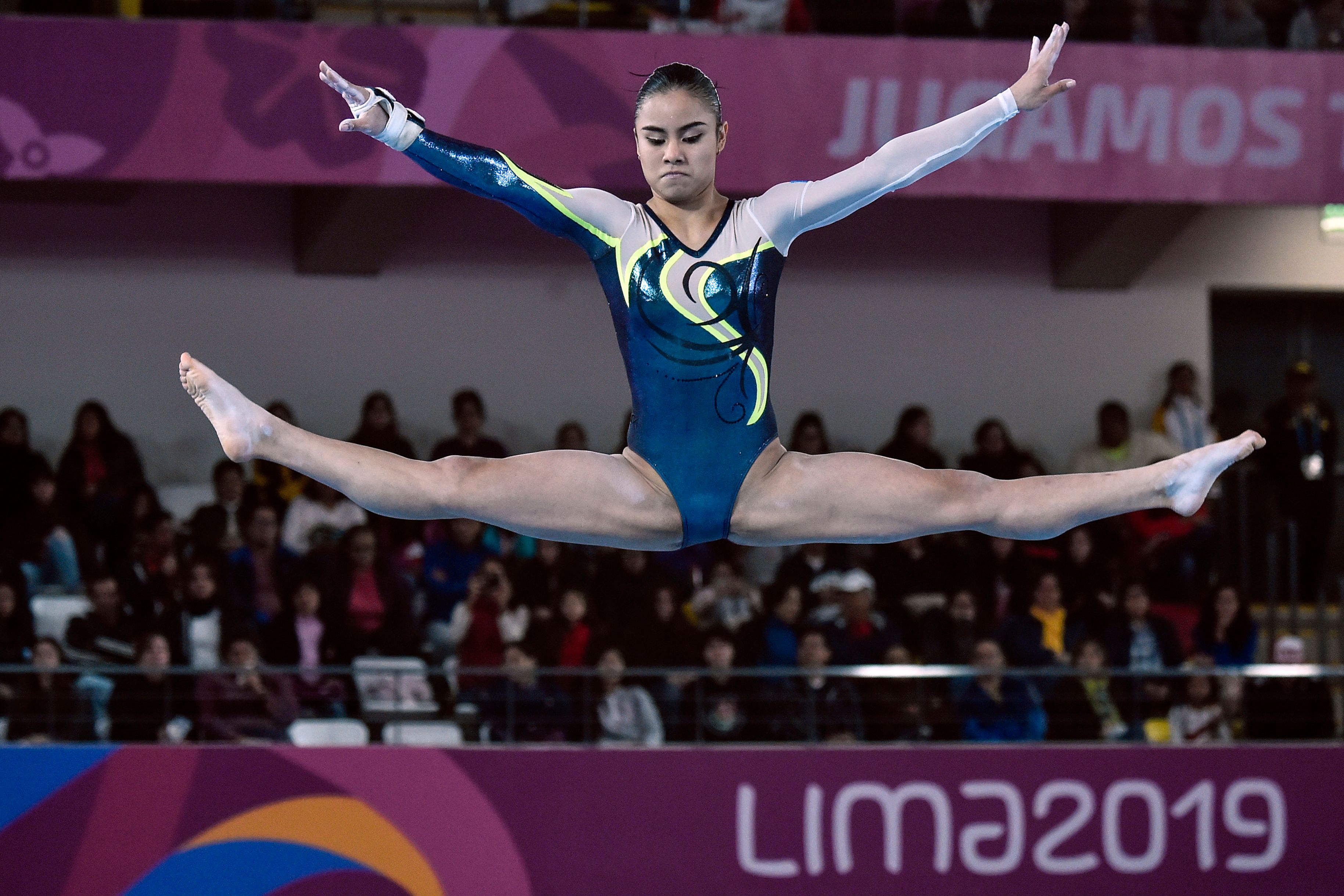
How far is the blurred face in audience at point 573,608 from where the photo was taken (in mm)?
8836

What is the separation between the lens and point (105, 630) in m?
8.41

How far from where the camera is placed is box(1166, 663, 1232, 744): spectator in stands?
28.0ft

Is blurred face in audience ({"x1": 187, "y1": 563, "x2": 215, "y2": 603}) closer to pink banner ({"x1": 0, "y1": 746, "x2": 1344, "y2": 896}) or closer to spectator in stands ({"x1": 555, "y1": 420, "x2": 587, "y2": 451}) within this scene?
pink banner ({"x1": 0, "y1": 746, "x2": 1344, "y2": 896})

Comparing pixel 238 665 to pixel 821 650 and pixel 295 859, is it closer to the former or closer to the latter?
pixel 295 859

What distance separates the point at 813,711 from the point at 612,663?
1.00 meters

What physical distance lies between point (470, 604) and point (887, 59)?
3.70 metres

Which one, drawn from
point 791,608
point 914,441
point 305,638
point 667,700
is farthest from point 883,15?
point 305,638

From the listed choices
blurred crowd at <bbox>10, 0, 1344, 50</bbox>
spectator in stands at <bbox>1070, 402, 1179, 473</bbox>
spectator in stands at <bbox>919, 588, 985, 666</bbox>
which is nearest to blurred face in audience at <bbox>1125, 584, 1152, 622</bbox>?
spectator in stands at <bbox>919, 588, 985, 666</bbox>

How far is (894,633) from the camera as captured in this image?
8852mm

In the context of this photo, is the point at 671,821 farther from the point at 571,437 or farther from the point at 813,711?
the point at 571,437

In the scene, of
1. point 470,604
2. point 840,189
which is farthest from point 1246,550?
point 840,189

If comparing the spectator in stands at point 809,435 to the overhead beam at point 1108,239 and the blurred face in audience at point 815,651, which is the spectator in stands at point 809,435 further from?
the overhead beam at point 1108,239

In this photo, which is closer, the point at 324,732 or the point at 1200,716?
the point at 324,732

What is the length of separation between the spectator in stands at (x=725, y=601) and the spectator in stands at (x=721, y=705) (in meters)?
0.57
